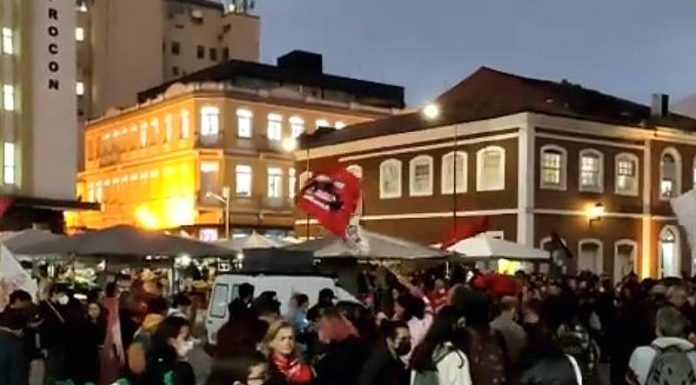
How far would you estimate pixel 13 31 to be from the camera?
48.5 m

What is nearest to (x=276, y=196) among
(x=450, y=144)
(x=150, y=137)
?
(x=150, y=137)

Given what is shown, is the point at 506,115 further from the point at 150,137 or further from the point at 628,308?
the point at 150,137

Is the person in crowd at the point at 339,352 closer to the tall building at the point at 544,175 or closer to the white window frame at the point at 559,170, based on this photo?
the tall building at the point at 544,175

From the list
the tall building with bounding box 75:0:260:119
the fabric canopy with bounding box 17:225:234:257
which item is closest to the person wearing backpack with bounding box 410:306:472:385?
the fabric canopy with bounding box 17:225:234:257

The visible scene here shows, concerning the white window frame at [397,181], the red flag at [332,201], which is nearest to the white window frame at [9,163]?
the white window frame at [397,181]

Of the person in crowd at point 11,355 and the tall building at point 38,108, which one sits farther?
the tall building at point 38,108

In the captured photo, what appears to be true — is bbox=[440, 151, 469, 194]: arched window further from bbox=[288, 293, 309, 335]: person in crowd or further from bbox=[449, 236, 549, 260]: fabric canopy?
bbox=[288, 293, 309, 335]: person in crowd

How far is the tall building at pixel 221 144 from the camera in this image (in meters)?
60.4

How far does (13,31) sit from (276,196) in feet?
63.4

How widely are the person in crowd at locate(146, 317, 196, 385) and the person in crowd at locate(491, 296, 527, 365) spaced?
3025 mm

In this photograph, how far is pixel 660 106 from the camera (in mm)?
45750

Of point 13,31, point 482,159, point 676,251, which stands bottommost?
point 676,251

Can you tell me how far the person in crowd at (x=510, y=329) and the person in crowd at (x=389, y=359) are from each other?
4.15 ft

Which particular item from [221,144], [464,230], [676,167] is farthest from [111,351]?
[221,144]
